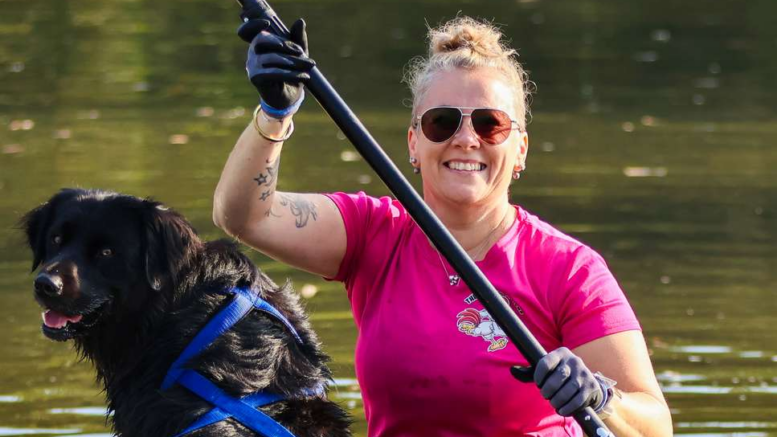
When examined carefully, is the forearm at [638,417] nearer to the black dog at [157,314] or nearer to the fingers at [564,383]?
the fingers at [564,383]

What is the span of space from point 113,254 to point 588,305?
129 cm

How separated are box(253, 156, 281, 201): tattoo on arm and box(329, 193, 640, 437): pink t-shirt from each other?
1.53ft

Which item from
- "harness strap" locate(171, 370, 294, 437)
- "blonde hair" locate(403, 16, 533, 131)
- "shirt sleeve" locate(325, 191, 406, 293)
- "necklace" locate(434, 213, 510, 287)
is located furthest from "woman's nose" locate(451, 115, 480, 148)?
"harness strap" locate(171, 370, 294, 437)

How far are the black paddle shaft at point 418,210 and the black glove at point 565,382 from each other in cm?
5

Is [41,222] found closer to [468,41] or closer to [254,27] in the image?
[254,27]

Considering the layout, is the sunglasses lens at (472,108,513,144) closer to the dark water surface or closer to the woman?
the woman

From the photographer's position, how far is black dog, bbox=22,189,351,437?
391 cm

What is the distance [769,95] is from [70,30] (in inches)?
314

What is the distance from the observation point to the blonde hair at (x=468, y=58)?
4.32 meters

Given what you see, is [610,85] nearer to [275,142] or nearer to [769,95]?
[769,95]

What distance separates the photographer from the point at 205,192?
9.53 metres

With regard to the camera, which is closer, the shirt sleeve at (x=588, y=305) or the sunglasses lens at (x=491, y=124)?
the shirt sleeve at (x=588, y=305)

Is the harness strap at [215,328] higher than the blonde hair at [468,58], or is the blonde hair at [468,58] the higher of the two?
the blonde hair at [468,58]

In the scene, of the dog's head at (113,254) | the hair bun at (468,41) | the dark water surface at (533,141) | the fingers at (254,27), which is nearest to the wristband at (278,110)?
the fingers at (254,27)
